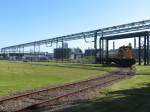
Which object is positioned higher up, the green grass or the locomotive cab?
the locomotive cab

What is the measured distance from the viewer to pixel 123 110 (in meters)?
14.8

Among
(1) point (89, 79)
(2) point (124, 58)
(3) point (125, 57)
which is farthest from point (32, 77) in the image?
(3) point (125, 57)

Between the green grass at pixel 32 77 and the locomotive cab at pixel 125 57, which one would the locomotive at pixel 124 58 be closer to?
the locomotive cab at pixel 125 57

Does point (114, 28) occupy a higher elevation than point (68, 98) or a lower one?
higher

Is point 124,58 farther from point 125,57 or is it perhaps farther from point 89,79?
point 89,79

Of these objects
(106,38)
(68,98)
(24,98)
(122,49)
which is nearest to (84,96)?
(68,98)

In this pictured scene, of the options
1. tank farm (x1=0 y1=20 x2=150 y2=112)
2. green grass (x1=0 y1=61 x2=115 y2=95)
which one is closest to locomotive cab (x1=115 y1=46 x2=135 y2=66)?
tank farm (x1=0 y1=20 x2=150 y2=112)

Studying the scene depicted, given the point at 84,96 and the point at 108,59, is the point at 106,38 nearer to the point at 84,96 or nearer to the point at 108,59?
the point at 108,59

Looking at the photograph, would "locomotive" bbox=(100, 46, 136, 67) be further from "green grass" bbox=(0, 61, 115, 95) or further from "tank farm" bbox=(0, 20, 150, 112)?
"green grass" bbox=(0, 61, 115, 95)

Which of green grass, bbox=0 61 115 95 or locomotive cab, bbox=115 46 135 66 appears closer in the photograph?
green grass, bbox=0 61 115 95

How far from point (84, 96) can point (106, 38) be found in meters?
69.0

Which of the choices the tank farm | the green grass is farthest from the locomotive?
the green grass

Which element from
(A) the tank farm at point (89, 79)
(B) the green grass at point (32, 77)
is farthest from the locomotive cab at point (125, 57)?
(B) the green grass at point (32, 77)

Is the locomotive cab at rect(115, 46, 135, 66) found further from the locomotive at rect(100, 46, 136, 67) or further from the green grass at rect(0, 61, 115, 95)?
the green grass at rect(0, 61, 115, 95)
